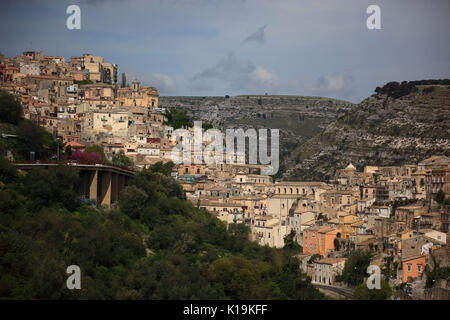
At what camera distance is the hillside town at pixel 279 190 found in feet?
171

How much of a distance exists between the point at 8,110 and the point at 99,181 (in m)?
9.55

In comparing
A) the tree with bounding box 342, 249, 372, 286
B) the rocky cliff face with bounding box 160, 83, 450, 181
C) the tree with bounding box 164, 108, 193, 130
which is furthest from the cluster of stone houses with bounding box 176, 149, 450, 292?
the rocky cliff face with bounding box 160, 83, 450, 181

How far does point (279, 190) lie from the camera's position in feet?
228

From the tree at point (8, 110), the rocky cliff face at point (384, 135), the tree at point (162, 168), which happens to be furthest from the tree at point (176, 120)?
the tree at point (8, 110)

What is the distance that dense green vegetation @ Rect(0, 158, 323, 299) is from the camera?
37531 millimetres

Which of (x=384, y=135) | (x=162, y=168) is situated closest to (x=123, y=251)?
(x=162, y=168)

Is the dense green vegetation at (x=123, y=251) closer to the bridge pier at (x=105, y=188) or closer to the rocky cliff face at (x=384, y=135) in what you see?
the bridge pier at (x=105, y=188)

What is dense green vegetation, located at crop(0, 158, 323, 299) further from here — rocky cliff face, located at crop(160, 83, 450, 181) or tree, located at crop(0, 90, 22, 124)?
rocky cliff face, located at crop(160, 83, 450, 181)

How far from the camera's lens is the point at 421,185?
62562 mm

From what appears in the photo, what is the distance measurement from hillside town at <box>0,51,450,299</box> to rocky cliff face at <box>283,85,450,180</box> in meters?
13.6

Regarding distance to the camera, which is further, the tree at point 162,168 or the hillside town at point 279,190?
the tree at point 162,168

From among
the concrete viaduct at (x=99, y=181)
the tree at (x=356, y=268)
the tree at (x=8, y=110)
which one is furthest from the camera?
the tree at (x=8, y=110)

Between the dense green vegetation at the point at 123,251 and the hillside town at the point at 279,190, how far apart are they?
4.85 metres
